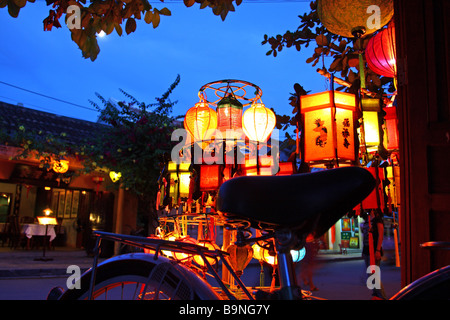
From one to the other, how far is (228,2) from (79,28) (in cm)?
113

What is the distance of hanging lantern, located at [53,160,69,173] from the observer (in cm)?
1017

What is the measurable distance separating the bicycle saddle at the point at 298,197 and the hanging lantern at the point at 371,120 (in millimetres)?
1532

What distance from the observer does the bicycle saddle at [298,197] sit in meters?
1.26

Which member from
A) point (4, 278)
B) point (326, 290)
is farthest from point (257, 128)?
point (4, 278)

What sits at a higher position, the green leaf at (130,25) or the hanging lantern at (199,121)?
the green leaf at (130,25)

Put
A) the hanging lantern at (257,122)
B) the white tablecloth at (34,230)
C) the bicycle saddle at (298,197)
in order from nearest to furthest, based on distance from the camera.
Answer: the bicycle saddle at (298,197), the hanging lantern at (257,122), the white tablecloth at (34,230)

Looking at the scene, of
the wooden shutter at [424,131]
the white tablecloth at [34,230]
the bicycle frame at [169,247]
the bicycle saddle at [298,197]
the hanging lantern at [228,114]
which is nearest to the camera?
the bicycle saddle at [298,197]

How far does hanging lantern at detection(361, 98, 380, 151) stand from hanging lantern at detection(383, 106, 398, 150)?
26 cm

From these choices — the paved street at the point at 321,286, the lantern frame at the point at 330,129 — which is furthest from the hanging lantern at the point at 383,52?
the paved street at the point at 321,286

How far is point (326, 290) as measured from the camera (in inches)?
289

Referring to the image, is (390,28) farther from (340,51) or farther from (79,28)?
(79,28)

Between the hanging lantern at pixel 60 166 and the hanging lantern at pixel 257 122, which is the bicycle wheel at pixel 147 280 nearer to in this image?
the hanging lantern at pixel 257 122

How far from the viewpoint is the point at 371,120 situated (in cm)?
270

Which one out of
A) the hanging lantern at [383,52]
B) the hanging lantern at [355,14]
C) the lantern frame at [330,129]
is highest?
the hanging lantern at [355,14]
